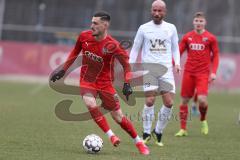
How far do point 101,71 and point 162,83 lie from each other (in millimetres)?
1583

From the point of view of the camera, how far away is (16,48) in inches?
1135

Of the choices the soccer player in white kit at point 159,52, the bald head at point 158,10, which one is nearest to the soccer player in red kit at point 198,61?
the soccer player in white kit at point 159,52

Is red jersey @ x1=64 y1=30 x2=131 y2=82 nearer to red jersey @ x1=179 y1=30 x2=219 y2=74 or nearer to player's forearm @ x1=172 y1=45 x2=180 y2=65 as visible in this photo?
player's forearm @ x1=172 y1=45 x2=180 y2=65

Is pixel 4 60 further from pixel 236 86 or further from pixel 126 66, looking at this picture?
pixel 126 66

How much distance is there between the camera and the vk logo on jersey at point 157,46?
11.2 meters

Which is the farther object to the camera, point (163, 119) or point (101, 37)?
point (163, 119)

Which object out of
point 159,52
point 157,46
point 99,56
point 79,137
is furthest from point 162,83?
point 79,137

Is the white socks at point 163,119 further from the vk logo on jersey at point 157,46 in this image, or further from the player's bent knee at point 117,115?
the player's bent knee at point 117,115

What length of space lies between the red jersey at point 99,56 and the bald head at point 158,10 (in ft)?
4.31

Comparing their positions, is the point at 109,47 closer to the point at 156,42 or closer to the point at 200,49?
the point at 156,42

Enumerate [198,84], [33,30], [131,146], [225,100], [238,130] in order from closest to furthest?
1. [131,146]
2. [198,84]
3. [238,130]
4. [225,100]
5. [33,30]

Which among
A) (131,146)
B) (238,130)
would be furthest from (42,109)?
(131,146)

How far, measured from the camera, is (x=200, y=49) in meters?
13.4

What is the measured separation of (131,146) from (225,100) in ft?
48.4
